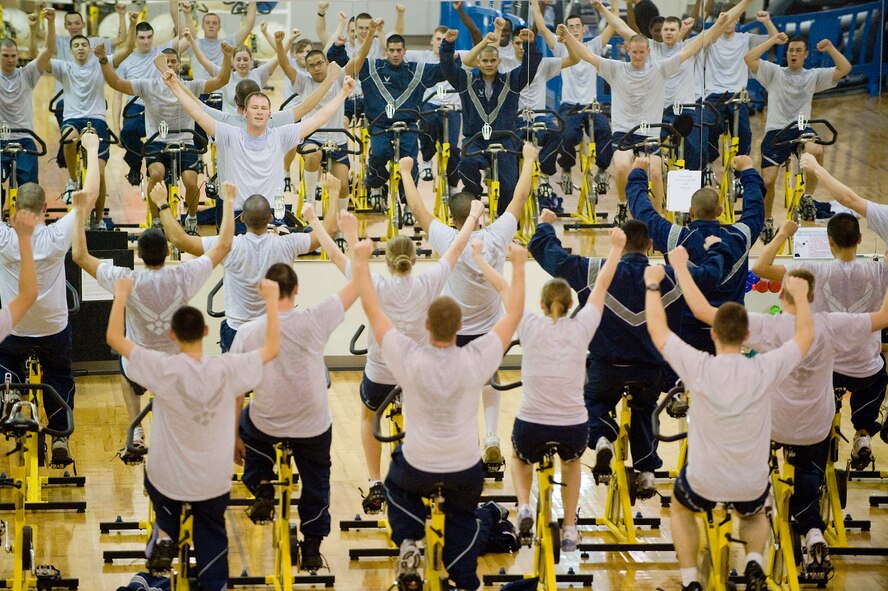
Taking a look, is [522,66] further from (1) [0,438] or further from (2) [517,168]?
(1) [0,438]

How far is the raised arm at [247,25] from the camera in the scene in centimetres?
1102

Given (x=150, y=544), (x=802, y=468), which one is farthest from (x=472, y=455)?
(x=802, y=468)

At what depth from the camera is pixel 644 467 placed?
23.6ft

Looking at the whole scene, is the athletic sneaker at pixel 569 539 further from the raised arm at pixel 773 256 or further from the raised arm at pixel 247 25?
the raised arm at pixel 247 25

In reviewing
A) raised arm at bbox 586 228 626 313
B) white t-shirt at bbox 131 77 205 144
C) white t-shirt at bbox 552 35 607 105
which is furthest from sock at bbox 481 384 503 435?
white t-shirt at bbox 131 77 205 144

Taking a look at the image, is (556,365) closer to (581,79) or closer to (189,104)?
(189,104)

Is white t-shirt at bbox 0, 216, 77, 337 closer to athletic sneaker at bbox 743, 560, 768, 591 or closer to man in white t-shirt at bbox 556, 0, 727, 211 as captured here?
athletic sneaker at bbox 743, 560, 768, 591

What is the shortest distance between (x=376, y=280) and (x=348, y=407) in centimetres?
306

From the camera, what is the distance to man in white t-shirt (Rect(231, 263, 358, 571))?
19.1 ft

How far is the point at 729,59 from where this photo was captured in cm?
1129

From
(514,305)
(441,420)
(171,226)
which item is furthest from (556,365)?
(171,226)

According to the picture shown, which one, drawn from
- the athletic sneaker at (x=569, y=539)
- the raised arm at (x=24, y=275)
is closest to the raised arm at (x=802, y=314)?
the athletic sneaker at (x=569, y=539)

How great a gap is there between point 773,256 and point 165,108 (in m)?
6.01

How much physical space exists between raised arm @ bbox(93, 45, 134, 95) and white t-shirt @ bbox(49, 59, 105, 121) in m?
0.09
